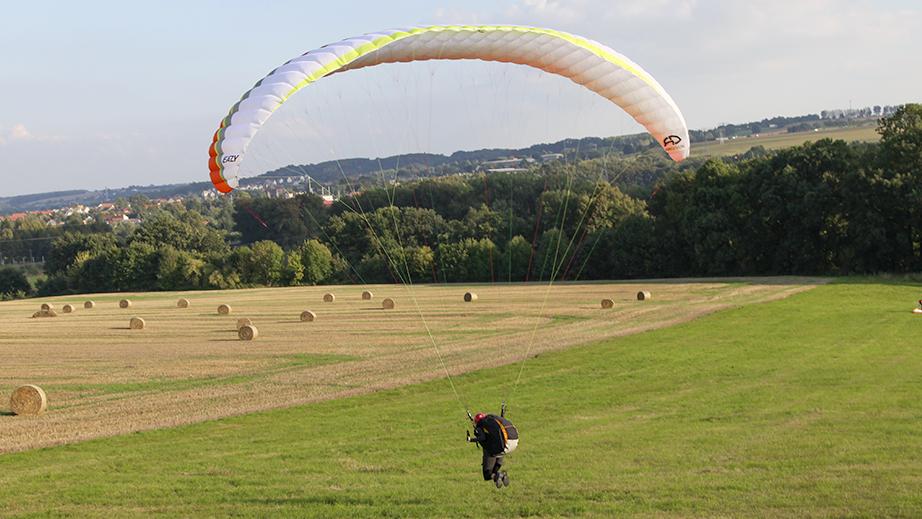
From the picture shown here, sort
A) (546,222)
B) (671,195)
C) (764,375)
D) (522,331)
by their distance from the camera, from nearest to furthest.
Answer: (764,375) → (522,331) → (671,195) → (546,222)

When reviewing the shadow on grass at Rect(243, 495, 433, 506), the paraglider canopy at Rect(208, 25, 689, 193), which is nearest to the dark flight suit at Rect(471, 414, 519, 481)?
the shadow on grass at Rect(243, 495, 433, 506)

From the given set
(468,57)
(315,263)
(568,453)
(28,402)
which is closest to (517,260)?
(315,263)

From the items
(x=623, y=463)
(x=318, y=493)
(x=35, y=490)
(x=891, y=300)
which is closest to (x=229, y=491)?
(x=318, y=493)

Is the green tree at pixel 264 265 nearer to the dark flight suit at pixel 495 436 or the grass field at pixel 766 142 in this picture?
the grass field at pixel 766 142

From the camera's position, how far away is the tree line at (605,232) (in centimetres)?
5600

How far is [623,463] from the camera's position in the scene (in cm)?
1559

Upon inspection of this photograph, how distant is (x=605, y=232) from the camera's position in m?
66.9

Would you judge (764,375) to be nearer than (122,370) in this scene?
Yes

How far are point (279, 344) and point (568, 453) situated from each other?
64.0 ft

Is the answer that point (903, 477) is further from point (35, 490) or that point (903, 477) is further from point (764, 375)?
point (35, 490)

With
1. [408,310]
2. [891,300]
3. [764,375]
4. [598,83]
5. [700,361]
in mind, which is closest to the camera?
[598,83]

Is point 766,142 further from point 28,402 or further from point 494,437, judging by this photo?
point 494,437

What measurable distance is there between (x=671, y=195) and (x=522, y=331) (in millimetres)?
31987

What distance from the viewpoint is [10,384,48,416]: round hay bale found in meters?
22.4
